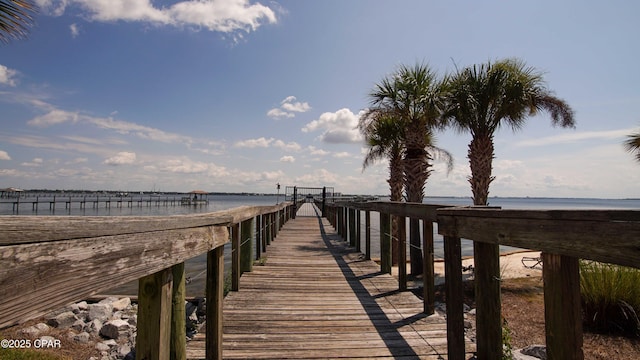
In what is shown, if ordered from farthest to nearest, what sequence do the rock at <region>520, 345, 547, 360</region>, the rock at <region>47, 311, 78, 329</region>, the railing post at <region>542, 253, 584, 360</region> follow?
the rock at <region>47, 311, 78, 329</region>
the rock at <region>520, 345, 547, 360</region>
the railing post at <region>542, 253, 584, 360</region>

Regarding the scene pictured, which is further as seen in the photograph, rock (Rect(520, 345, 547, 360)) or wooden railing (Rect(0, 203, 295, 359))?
rock (Rect(520, 345, 547, 360))

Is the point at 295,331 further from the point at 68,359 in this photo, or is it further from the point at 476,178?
the point at 476,178

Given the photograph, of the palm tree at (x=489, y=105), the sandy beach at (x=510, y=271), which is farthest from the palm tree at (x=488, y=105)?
the sandy beach at (x=510, y=271)

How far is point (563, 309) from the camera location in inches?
65.5

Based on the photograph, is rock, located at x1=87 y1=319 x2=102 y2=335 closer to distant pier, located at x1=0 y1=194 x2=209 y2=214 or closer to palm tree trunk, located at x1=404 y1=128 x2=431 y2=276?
palm tree trunk, located at x1=404 y1=128 x2=431 y2=276

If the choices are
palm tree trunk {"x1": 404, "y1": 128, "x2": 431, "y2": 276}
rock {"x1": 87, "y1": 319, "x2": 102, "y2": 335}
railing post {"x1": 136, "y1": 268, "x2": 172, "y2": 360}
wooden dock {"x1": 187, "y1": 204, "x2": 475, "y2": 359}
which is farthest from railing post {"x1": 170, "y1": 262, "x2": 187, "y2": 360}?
palm tree trunk {"x1": 404, "y1": 128, "x2": 431, "y2": 276}

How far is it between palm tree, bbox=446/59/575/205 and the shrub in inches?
197

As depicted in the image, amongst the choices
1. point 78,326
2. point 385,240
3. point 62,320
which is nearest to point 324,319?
point 385,240

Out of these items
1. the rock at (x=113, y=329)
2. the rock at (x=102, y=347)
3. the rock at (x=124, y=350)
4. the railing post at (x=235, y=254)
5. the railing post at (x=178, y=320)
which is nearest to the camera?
the railing post at (x=178, y=320)

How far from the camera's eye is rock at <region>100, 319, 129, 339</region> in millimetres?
6387

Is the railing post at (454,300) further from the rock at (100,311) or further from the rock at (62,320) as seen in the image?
the rock at (62,320)

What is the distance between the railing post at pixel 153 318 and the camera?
1.70 meters

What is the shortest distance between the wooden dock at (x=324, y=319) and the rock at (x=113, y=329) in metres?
2.73

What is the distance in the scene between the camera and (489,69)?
32.8 feet
